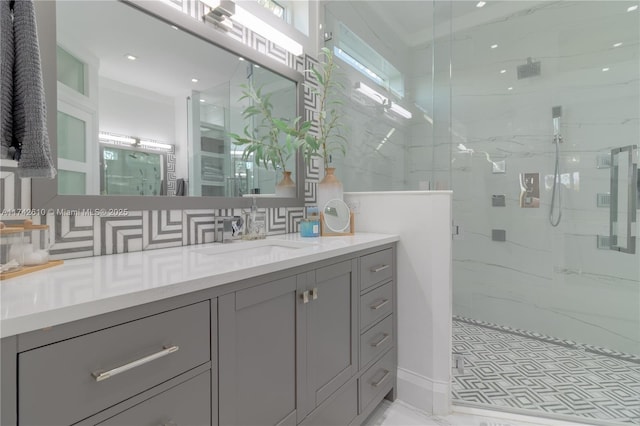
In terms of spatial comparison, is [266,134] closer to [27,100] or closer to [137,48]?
[137,48]

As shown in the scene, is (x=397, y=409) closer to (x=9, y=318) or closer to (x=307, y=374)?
(x=307, y=374)

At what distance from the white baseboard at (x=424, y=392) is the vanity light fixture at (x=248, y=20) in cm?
202

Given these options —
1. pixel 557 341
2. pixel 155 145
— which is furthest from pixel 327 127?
pixel 557 341

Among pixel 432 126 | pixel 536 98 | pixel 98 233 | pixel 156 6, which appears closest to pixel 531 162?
pixel 536 98

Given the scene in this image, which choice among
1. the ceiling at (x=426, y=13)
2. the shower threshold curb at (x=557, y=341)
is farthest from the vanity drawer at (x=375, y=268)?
the ceiling at (x=426, y=13)

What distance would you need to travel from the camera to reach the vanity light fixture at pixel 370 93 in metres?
2.36

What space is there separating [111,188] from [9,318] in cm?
78

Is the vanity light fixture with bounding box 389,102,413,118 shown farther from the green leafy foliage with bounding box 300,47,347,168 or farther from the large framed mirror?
the large framed mirror

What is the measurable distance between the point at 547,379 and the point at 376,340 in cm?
118

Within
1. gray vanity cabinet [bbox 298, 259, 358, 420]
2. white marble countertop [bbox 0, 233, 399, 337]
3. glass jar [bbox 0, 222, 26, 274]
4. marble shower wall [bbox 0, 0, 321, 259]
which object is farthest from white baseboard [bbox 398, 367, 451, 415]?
Result: glass jar [bbox 0, 222, 26, 274]

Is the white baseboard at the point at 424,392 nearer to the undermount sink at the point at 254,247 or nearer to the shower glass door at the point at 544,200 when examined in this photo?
the shower glass door at the point at 544,200

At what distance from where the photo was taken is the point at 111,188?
1.18m

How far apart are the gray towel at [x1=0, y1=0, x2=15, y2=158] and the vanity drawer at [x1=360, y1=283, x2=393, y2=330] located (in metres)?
1.31

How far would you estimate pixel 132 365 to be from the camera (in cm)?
65
